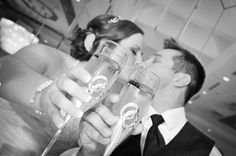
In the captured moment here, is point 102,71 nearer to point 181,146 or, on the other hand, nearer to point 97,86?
point 97,86

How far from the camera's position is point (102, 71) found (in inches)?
24.0

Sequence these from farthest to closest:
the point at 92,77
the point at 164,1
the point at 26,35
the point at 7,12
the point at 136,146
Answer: the point at 7,12
the point at 26,35
the point at 164,1
the point at 136,146
the point at 92,77

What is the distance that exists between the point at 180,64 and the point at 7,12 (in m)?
12.5

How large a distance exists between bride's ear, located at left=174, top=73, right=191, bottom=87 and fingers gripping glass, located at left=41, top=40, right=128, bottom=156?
1997 mm

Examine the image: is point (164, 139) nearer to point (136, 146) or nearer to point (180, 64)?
point (136, 146)

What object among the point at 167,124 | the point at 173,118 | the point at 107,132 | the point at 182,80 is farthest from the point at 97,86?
the point at 182,80

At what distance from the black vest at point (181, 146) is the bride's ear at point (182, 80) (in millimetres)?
890

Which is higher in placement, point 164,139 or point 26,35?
point 164,139

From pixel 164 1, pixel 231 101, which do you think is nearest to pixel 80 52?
pixel 164 1

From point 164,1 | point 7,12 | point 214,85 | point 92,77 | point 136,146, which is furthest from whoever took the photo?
point 7,12

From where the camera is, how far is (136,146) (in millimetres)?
1682

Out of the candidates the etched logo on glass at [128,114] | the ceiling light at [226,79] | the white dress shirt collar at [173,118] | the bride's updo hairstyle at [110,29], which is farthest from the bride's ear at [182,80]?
the ceiling light at [226,79]

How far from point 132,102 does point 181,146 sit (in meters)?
1.13

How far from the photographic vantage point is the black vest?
1581 millimetres
